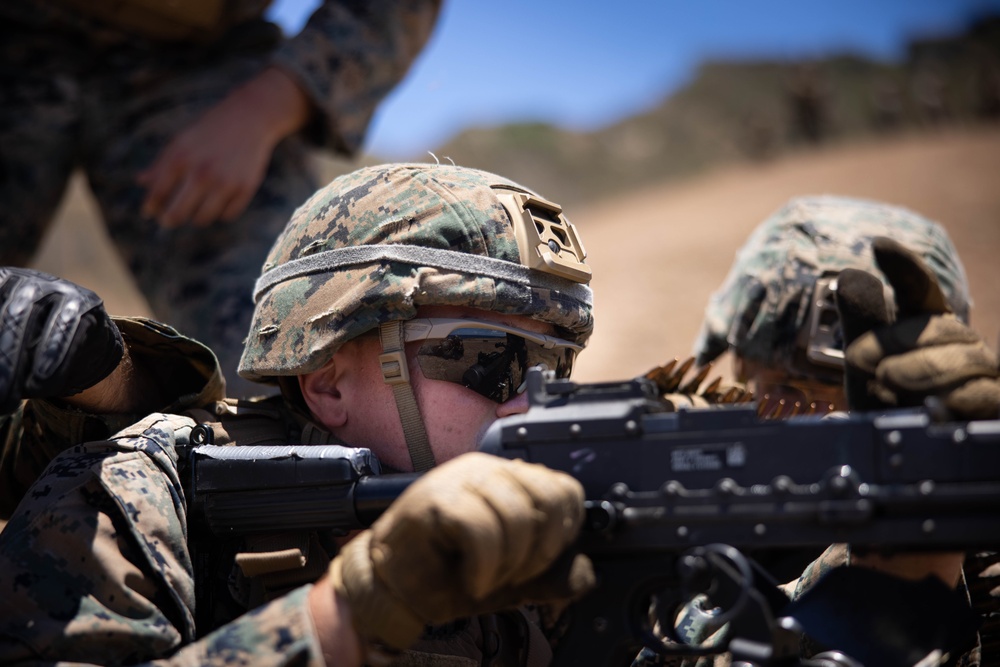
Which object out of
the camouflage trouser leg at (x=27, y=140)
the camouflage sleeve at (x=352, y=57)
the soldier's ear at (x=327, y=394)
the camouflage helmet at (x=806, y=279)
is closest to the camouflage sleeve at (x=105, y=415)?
the soldier's ear at (x=327, y=394)

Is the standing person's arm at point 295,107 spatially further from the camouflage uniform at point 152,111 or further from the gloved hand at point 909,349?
the gloved hand at point 909,349

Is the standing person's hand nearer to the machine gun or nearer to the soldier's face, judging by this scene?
the soldier's face

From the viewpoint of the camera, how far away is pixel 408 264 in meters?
2.86

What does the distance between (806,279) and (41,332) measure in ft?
9.74

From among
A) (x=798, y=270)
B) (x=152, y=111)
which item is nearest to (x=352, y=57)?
(x=152, y=111)

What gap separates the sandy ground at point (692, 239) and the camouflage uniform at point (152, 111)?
351 cm

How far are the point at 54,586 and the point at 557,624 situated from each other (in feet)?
5.07

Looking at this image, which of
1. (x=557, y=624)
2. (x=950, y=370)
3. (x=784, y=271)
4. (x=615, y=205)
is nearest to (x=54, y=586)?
(x=557, y=624)

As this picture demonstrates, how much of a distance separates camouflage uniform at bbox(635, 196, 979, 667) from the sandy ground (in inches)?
99.3

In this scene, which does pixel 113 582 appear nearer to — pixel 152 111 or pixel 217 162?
pixel 217 162

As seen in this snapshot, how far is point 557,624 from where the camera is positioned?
3.10 metres

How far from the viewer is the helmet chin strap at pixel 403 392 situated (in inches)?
109

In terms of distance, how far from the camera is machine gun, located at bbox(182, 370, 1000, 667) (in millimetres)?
1937

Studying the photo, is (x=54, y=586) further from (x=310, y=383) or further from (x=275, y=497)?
(x=310, y=383)
